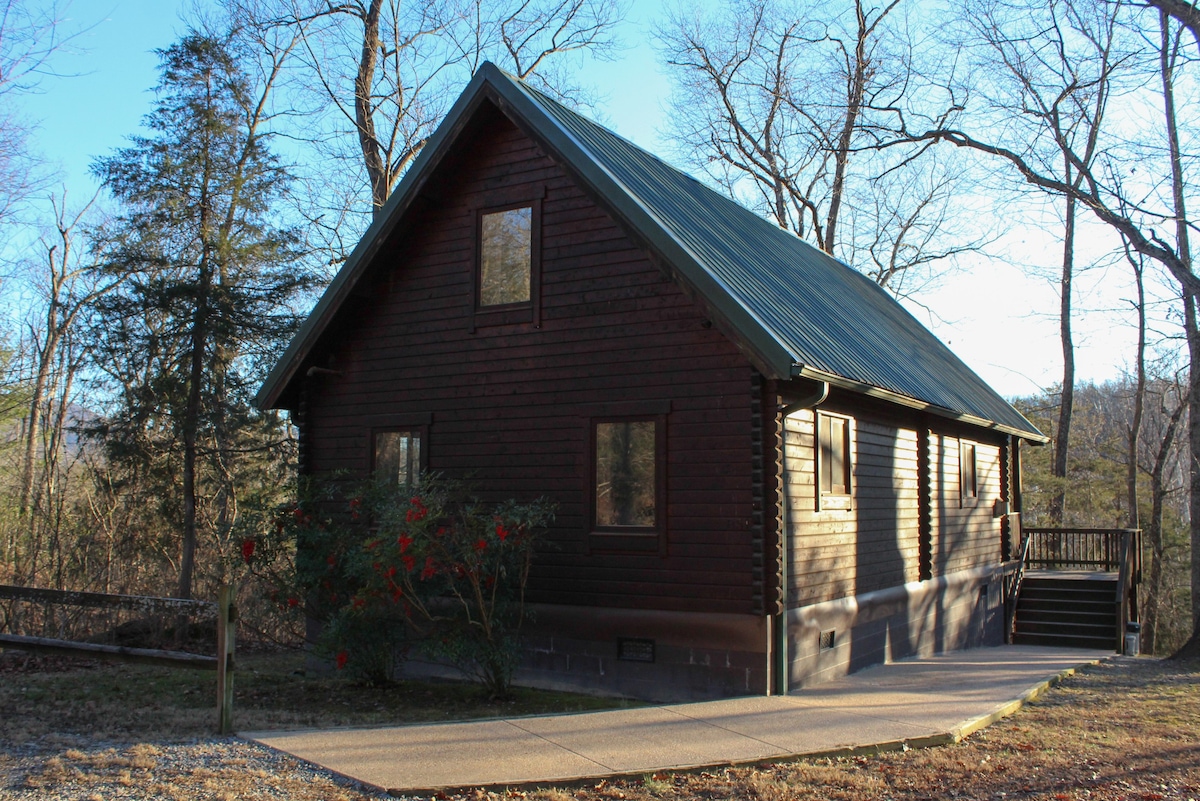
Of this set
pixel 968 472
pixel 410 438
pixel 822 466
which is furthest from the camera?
pixel 968 472

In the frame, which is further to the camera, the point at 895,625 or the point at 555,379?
the point at 895,625

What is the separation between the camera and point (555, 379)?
1216 cm

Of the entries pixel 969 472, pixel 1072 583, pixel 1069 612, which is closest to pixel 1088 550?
pixel 1072 583

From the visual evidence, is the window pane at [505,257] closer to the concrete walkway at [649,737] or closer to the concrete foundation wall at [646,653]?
the concrete foundation wall at [646,653]

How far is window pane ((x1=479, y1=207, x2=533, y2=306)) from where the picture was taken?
12656mm

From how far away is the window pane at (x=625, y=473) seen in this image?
37.2 feet

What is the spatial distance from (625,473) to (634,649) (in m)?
1.98

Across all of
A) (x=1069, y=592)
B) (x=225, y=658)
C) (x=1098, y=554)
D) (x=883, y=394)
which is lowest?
(x=1069, y=592)

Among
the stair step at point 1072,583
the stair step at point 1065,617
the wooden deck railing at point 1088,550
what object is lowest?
the stair step at point 1065,617

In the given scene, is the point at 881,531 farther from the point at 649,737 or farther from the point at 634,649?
the point at 649,737

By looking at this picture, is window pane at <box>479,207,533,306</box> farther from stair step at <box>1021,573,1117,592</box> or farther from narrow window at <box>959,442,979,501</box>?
stair step at <box>1021,573,1117,592</box>

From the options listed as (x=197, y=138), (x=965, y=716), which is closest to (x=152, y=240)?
(x=197, y=138)

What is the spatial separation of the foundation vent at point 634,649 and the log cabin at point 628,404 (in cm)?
2

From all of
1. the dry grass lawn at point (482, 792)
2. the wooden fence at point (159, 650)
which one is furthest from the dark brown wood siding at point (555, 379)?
the wooden fence at point (159, 650)
